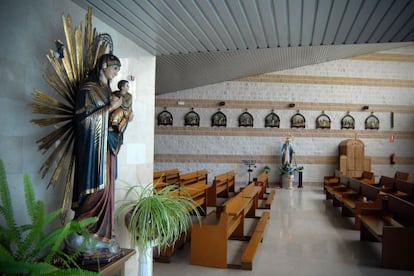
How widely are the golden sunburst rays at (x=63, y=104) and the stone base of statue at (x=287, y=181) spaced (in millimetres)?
11382

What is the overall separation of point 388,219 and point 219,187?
480cm

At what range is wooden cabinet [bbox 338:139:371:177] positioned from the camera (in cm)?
1336

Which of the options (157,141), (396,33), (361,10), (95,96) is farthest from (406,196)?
(157,141)

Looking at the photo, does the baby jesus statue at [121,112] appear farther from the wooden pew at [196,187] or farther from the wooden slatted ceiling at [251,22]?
the wooden pew at [196,187]

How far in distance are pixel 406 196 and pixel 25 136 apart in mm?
7580

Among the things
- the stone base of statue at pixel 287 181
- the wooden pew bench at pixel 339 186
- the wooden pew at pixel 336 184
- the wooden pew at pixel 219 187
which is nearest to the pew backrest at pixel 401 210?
the wooden pew bench at pixel 339 186

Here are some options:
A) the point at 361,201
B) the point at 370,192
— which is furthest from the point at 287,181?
the point at 370,192

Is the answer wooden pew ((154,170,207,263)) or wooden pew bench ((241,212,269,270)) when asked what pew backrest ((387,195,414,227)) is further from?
wooden pew ((154,170,207,263))

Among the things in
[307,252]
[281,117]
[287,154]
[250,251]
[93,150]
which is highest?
[281,117]

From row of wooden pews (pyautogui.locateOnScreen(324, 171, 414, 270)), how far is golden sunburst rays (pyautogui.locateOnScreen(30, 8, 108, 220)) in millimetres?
4053

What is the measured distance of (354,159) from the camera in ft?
44.1

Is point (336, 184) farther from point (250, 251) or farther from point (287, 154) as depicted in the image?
point (250, 251)

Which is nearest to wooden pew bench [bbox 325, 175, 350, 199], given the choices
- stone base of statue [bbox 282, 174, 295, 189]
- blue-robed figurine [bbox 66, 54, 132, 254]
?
stone base of statue [bbox 282, 174, 295, 189]

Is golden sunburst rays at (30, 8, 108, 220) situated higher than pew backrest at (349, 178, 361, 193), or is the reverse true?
golden sunburst rays at (30, 8, 108, 220)
